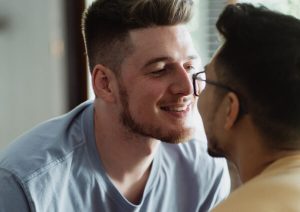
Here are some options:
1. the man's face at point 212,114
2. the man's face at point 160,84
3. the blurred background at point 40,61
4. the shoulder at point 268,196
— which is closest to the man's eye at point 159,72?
the man's face at point 160,84

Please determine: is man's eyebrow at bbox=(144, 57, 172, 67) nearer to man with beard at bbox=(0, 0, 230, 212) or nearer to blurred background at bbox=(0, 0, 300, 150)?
man with beard at bbox=(0, 0, 230, 212)

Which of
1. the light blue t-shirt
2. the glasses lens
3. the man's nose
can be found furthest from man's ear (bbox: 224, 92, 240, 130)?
the light blue t-shirt

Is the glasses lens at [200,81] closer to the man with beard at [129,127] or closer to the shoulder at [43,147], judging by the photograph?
the man with beard at [129,127]

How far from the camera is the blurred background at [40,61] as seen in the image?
2.63 m

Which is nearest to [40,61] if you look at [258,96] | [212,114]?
[212,114]

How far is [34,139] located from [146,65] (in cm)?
36

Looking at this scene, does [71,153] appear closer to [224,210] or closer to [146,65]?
[146,65]

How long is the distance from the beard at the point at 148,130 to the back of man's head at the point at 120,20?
4.0 inches

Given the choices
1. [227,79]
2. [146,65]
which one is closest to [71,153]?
[146,65]

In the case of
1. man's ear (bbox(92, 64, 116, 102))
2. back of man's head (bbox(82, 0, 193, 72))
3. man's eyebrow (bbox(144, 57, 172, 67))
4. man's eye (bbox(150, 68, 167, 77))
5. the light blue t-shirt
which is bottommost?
the light blue t-shirt

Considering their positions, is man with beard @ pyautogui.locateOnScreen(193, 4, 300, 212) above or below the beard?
above

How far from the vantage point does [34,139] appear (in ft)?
4.72

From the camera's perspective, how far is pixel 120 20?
1.53 meters

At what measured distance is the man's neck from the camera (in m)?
1.50
